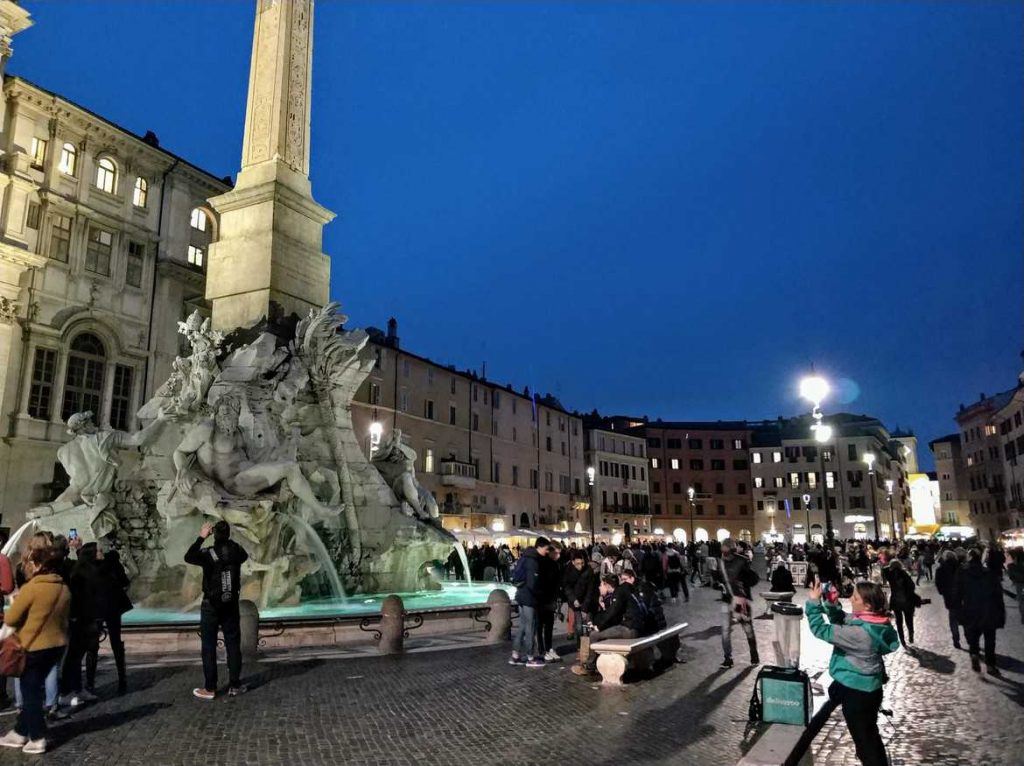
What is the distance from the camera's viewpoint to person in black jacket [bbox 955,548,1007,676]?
9578 mm

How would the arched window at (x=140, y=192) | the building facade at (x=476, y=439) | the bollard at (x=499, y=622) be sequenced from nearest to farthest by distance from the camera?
the bollard at (x=499, y=622)
the arched window at (x=140, y=192)
the building facade at (x=476, y=439)

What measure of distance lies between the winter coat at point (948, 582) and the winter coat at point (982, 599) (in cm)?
113

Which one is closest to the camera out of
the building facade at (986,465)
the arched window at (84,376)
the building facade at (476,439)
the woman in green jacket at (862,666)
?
the woman in green jacket at (862,666)

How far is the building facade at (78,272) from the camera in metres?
28.7

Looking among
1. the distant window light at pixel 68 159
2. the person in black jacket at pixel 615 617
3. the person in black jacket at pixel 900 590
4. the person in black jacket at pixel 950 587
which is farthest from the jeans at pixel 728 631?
the distant window light at pixel 68 159

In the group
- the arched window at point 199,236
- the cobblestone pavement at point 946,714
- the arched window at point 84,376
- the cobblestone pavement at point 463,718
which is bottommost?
the cobblestone pavement at point 946,714

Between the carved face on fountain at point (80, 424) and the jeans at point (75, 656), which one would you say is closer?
the jeans at point (75, 656)

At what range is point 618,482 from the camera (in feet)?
229

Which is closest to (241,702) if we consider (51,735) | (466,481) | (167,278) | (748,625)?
(51,735)

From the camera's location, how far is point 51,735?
19.3ft

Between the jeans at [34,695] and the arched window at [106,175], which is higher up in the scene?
the arched window at [106,175]

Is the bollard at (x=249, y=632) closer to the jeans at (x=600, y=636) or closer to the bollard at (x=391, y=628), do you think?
the bollard at (x=391, y=628)

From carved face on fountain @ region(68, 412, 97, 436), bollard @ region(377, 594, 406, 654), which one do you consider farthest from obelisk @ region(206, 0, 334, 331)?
bollard @ region(377, 594, 406, 654)

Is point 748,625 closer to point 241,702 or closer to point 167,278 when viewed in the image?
point 241,702
